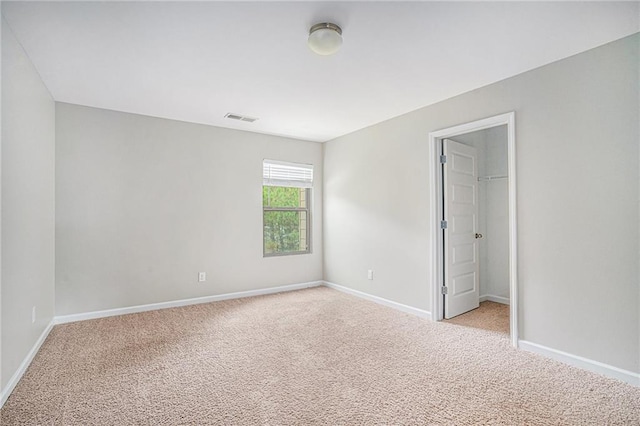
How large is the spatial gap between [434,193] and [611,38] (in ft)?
→ 6.19

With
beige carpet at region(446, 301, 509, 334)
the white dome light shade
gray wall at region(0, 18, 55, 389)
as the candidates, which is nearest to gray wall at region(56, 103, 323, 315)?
gray wall at region(0, 18, 55, 389)

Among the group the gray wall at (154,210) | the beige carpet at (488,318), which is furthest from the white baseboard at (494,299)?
the gray wall at (154,210)

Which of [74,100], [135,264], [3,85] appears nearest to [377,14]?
[3,85]

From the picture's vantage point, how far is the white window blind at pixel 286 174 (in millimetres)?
5026

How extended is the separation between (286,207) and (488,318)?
320 cm

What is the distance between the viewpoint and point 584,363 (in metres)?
2.55

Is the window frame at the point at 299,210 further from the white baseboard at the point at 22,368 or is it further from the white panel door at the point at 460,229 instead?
the white baseboard at the point at 22,368

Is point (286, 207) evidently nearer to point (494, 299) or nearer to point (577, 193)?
point (494, 299)

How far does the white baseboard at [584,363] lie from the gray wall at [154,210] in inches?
131

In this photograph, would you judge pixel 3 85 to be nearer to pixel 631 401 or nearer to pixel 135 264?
pixel 135 264

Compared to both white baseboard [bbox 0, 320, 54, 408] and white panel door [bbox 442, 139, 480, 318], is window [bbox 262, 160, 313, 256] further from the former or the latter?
white baseboard [bbox 0, 320, 54, 408]

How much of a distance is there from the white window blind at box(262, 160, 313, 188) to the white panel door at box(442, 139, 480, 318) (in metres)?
2.34

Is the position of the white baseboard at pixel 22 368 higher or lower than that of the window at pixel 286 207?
lower

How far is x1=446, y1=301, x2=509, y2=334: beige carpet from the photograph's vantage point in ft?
11.6
